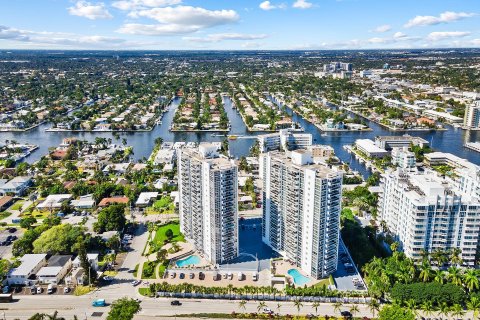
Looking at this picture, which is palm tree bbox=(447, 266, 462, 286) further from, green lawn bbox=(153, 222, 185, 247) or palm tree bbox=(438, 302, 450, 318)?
green lawn bbox=(153, 222, 185, 247)

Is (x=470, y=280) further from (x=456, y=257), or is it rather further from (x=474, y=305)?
(x=456, y=257)

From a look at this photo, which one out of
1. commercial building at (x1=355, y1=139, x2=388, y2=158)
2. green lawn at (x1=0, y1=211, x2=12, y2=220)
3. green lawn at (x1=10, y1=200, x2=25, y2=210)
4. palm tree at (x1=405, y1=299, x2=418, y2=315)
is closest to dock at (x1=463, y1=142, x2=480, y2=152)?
commercial building at (x1=355, y1=139, x2=388, y2=158)

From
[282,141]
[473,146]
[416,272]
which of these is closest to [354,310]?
[416,272]

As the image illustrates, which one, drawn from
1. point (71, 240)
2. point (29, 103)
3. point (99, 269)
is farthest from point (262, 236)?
point (29, 103)

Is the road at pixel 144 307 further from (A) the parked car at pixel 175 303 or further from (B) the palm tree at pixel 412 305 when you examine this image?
(B) the palm tree at pixel 412 305

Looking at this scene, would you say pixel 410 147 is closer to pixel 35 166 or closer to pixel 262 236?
pixel 262 236
